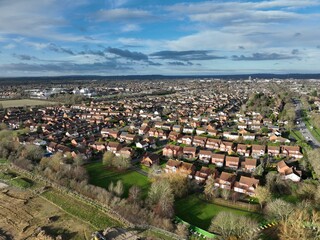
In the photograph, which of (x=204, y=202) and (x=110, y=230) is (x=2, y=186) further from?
(x=204, y=202)

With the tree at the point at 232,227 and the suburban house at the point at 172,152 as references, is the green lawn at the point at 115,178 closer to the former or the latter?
the suburban house at the point at 172,152

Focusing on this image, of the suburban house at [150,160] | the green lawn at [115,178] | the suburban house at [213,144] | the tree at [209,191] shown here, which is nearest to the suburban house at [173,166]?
the suburban house at [150,160]

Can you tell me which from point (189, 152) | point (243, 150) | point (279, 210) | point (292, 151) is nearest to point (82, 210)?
point (279, 210)

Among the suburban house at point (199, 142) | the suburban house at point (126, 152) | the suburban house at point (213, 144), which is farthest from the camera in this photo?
the suburban house at point (199, 142)

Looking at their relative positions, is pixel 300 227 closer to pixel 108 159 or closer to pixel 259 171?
pixel 259 171

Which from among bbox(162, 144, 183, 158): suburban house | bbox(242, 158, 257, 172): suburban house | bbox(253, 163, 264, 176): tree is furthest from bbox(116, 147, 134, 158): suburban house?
bbox(253, 163, 264, 176): tree

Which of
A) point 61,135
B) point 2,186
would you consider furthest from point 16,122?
point 2,186
